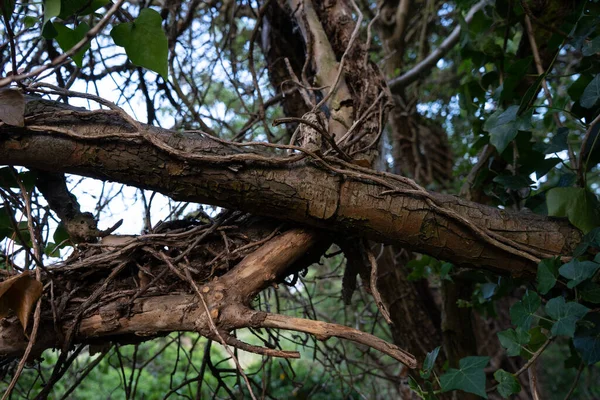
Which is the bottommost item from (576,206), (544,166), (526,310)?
(526,310)

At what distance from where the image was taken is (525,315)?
78cm

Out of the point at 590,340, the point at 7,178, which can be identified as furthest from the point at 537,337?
the point at 7,178

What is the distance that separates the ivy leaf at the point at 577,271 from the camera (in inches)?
28.4

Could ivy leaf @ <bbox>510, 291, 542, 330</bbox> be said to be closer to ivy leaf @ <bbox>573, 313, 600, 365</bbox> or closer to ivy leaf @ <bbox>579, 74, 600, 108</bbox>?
ivy leaf @ <bbox>573, 313, 600, 365</bbox>

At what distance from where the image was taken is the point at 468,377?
28.2 inches

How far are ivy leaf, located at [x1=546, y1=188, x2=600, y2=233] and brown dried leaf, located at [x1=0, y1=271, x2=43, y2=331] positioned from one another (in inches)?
32.4

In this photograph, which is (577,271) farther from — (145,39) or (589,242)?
(145,39)

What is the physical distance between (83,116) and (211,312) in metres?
0.33

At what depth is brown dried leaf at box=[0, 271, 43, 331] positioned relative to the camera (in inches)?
24.6

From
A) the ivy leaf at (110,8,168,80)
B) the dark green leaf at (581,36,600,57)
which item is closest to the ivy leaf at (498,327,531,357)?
the dark green leaf at (581,36,600,57)

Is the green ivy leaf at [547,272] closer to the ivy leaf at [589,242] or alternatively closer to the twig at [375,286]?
the ivy leaf at [589,242]

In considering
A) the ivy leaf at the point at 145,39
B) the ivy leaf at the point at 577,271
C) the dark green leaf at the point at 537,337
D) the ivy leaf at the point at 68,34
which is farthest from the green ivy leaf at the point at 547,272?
the ivy leaf at the point at 68,34

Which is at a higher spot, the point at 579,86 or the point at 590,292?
the point at 579,86

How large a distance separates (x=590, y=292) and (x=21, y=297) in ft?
2.78
